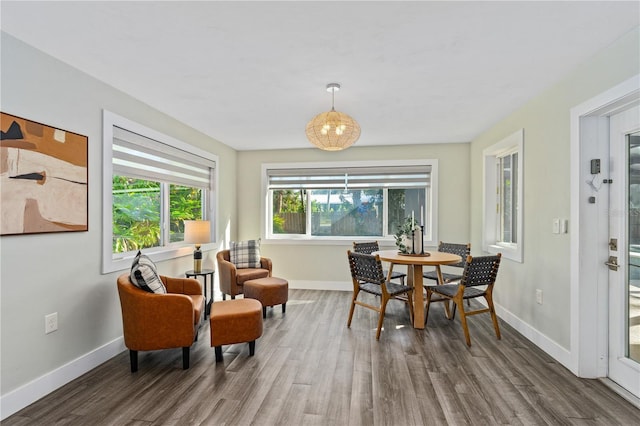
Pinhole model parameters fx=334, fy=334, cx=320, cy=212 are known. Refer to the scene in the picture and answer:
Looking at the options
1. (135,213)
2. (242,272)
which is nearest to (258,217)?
(242,272)

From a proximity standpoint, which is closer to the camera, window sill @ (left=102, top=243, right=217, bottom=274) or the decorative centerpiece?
window sill @ (left=102, top=243, right=217, bottom=274)

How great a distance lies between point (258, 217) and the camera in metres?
5.75

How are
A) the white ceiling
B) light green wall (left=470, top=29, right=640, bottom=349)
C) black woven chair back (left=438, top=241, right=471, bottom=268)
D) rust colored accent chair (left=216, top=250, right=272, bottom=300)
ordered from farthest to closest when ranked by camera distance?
black woven chair back (left=438, top=241, right=471, bottom=268) < rust colored accent chair (left=216, top=250, right=272, bottom=300) < light green wall (left=470, top=29, right=640, bottom=349) < the white ceiling

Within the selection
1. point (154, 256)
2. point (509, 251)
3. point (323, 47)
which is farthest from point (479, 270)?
point (154, 256)

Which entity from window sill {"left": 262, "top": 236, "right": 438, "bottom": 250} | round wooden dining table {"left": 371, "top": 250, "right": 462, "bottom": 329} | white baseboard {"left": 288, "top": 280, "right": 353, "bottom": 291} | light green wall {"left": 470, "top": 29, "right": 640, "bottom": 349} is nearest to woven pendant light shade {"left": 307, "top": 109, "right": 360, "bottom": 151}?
round wooden dining table {"left": 371, "top": 250, "right": 462, "bottom": 329}

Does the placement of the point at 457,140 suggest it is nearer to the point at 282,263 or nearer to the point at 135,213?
the point at 282,263

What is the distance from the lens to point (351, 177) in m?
5.50

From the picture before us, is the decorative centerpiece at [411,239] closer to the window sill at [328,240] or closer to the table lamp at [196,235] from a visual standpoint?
the window sill at [328,240]

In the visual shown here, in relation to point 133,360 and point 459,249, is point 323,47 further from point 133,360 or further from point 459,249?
point 459,249

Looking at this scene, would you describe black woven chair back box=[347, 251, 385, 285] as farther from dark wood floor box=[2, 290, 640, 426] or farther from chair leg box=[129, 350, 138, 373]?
chair leg box=[129, 350, 138, 373]

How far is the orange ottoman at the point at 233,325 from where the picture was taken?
279 cm

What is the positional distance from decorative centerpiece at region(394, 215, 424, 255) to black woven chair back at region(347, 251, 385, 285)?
752 mm

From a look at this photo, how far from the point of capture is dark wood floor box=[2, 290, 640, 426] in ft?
6.79

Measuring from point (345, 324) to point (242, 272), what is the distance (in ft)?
5.01
